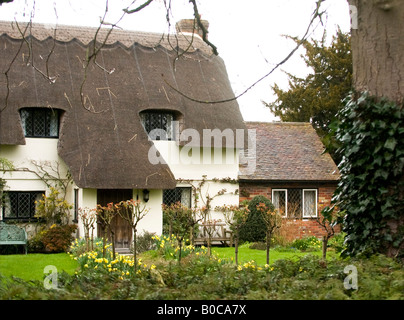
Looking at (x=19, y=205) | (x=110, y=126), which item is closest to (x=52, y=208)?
(x=19, y=205)

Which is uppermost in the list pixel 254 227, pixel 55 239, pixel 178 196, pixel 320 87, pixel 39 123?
pixel 320 87

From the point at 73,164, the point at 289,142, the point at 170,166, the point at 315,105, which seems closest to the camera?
the point at 73,164

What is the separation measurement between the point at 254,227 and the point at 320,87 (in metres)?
10.8

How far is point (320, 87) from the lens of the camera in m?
26.7

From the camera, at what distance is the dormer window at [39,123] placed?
17031 millimetres

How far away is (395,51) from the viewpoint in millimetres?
6965

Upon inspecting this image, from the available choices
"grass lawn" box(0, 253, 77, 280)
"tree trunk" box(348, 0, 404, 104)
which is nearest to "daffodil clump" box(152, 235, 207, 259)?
"grass lawn" box(0, 253, 77, 280)

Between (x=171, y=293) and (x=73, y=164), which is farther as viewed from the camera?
(x=73, y=164)

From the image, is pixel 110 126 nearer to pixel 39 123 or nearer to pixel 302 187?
pixel 39 123

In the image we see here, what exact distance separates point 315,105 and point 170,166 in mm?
10393
